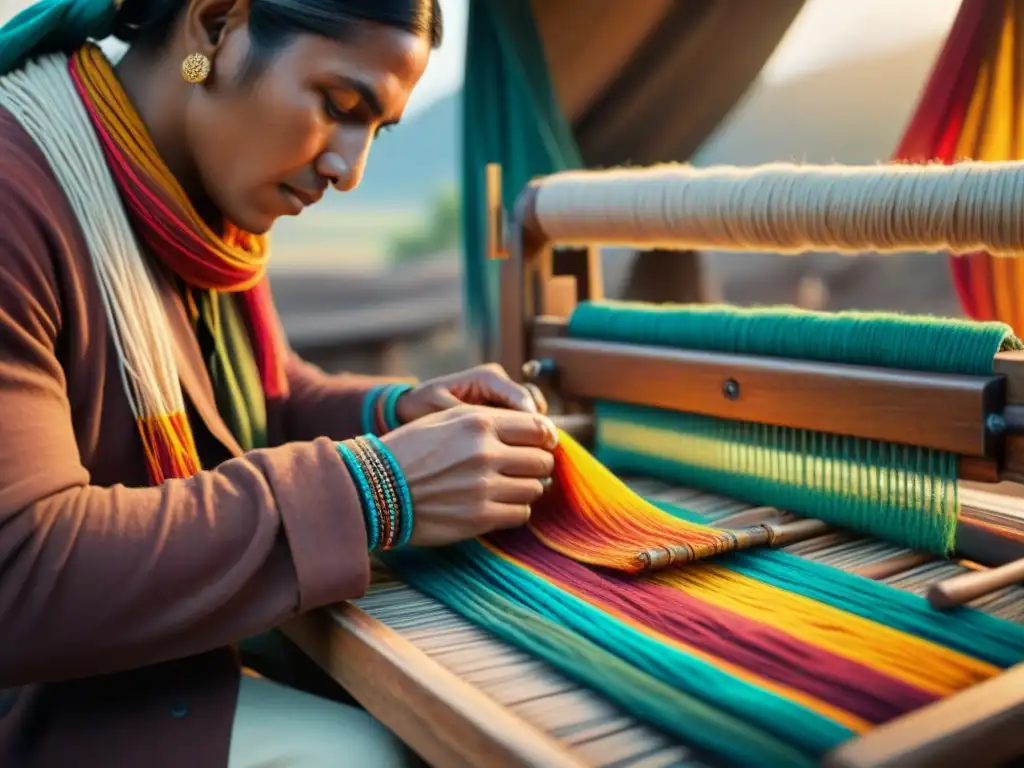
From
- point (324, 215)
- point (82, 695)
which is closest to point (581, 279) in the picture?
point (82, 695)

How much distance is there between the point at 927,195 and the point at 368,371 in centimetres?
254

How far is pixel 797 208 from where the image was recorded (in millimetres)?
1030

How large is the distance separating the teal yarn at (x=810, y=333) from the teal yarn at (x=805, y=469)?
9 cm

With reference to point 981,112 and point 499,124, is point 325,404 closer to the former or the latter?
point 499,124

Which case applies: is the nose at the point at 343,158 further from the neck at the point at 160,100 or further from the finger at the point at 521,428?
the finger at the point at 521,428

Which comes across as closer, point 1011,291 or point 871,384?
point 871,384

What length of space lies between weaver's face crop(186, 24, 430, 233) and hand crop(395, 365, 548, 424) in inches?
10.6

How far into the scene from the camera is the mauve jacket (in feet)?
2.33

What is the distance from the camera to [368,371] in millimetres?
3293

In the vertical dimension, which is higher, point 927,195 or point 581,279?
point 927,195

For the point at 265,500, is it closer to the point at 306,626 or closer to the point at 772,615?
the point at 306,626

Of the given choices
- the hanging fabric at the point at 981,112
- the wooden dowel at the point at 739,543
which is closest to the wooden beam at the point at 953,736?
the wooden dowel at the point at 739,543

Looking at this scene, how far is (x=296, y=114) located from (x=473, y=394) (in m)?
0.38

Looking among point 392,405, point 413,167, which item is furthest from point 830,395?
point 413,167
